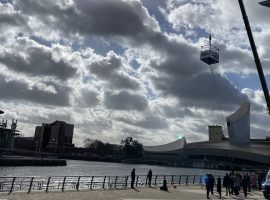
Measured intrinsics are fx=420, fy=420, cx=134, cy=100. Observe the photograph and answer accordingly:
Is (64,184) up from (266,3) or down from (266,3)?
down

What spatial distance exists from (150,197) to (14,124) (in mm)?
170591

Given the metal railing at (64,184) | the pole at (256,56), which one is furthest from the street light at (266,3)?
the metal railing at (64,184)

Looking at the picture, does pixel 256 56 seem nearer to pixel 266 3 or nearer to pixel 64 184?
pixel 266 3

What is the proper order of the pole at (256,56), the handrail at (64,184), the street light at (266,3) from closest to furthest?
the pole at (256,56), the street light at (266,3), the handrail at (64,184)

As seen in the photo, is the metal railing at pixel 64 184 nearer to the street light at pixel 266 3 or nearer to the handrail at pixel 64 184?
the handrail at pixel 64 184

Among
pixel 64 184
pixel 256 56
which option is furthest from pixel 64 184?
pixel 256 56

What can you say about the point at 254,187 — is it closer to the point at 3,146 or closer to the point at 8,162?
the point at 8,162

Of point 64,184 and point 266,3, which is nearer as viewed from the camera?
point 266,3

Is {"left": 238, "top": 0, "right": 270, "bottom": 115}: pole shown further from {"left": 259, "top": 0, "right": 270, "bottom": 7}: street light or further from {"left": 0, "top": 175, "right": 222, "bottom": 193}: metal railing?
{"left": 0, "top": 175, "right": 222, "bottom": 193}: metal railing

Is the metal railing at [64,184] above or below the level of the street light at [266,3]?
below

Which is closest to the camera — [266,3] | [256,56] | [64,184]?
[256,56]

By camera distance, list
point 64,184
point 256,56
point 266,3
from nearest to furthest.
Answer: point 256,56
point 266,3
point 64,184

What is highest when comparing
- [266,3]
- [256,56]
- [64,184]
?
[266,3]

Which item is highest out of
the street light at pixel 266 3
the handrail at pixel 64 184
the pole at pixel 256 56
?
the street light at pixel 266 3
